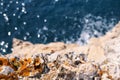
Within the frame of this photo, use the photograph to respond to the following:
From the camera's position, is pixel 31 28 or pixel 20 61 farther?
pixel 31 28

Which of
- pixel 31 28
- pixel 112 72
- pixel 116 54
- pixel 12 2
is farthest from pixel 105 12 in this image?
pixel 112 72

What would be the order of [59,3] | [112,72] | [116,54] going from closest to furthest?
[112,72], [116,54], [59,3]

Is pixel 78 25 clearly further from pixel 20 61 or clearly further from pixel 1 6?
pixel 20 61

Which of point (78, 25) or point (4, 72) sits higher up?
point (78, 25)

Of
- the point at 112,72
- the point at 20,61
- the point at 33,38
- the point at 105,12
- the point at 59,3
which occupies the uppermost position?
the point at 59,3

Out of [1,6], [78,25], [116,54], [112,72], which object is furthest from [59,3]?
[112,72]

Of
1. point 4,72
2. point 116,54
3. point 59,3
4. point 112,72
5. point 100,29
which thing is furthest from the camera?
point 59,3
